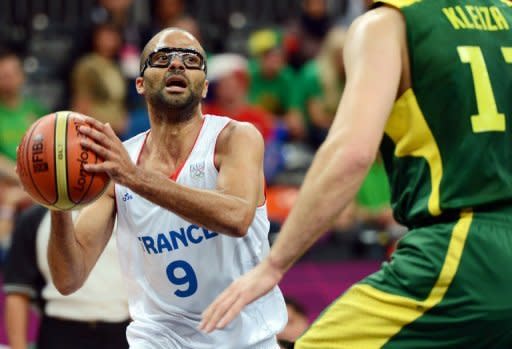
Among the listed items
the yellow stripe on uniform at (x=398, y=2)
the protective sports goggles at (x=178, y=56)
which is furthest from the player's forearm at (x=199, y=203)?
the yellow stripe on uniform at (x=398, y=2)

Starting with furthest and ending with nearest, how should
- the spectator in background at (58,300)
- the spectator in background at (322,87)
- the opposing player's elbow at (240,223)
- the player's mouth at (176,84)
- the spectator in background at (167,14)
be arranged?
1. the spectator in background at (167,14)
2. the spectator in background at (322,87)
3. the spectator in background at (58,300)
4. the player's mouth at (176,84)
5. the opposing player's elbow at (240,223)

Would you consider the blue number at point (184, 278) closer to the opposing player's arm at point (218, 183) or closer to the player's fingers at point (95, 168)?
the opposing player's arm at point (218, 183)

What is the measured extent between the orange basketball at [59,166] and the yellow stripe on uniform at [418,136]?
1.23 m

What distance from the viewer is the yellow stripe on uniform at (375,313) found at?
3562 millimetres

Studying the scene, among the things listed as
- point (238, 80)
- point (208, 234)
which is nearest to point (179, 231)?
point (208, 234)

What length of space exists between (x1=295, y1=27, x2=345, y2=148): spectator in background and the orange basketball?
261 inches

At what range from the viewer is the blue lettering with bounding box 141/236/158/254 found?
194 inches

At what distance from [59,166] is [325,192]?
147 cm

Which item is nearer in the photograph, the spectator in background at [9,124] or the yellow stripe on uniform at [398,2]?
the yellow stripe on uniform at [398,2]

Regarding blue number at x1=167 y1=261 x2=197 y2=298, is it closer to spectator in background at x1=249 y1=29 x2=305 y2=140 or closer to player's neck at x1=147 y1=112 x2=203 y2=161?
player's neck at x1=147 y1=112 x2=203 y2=161

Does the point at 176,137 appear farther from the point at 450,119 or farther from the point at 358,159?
the point at 358,159

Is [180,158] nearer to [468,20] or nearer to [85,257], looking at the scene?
[85,257]

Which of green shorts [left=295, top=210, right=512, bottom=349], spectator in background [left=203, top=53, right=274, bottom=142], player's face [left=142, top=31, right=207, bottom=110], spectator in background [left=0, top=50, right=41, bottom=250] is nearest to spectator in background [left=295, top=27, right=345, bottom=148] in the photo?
spectator in background [left=203, top=53, right=274, bottom=142]

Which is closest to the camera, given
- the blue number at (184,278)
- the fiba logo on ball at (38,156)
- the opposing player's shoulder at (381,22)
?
the opposing player's shoulder at (381,22)
